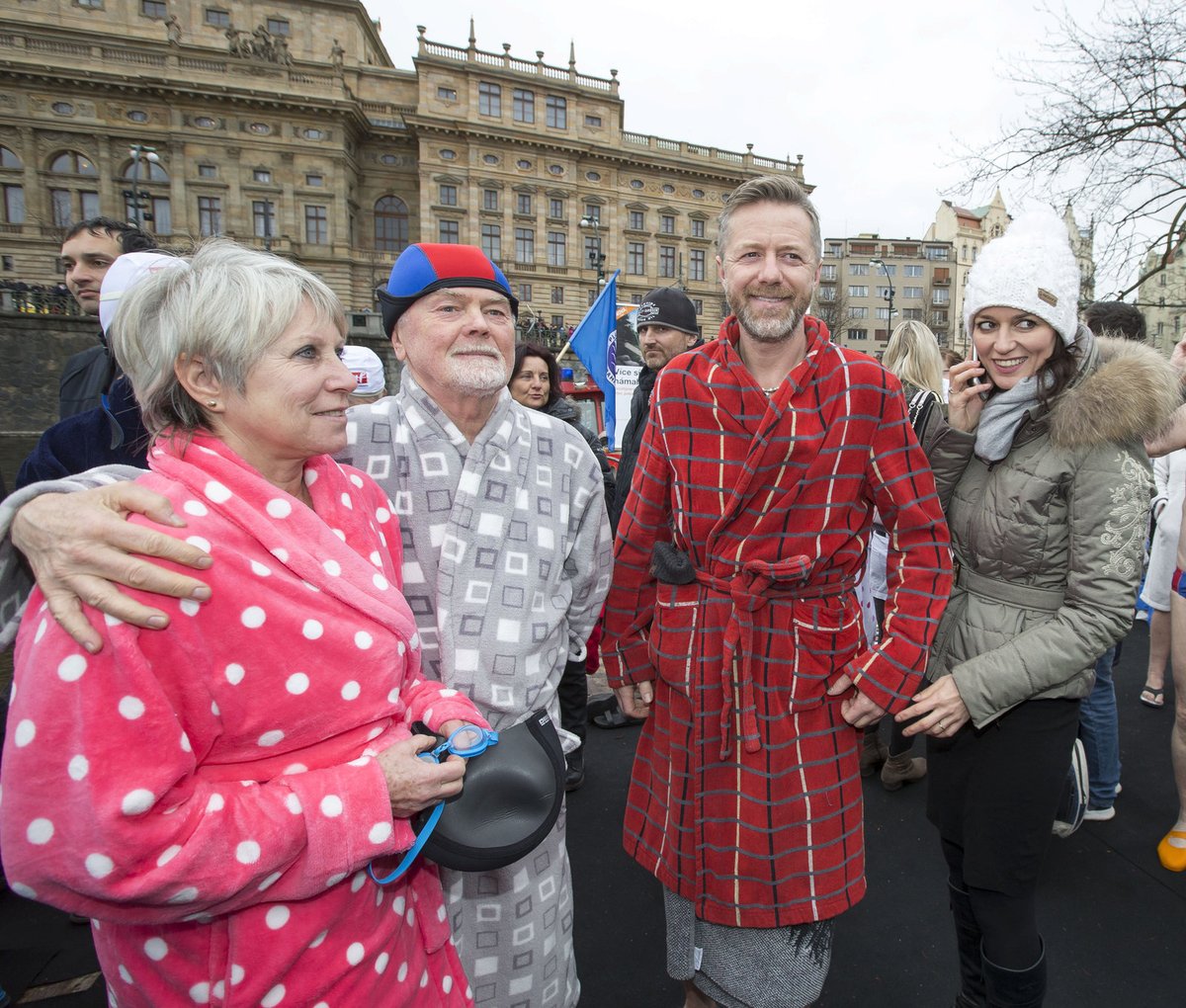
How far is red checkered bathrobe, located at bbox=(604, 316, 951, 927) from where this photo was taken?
1.69 meters

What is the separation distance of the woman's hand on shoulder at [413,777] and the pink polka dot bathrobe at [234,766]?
0.04 meters

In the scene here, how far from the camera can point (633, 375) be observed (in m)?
5.90

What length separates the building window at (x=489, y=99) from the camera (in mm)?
41812

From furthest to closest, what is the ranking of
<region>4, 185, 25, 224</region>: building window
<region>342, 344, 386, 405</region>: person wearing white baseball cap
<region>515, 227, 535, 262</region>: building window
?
<region>515, 227, 535, 262</region>: building window, <region>4, 185, 25, 224</region>: building window, <region>342, 344, 386, 405</region>: person wearing white baseball cap

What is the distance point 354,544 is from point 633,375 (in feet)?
15.8

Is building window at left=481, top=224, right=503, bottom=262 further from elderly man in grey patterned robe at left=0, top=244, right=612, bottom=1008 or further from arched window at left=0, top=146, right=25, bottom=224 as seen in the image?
elderly man in grey patterned robe at left=0, top=244, right=612, bottom=1008

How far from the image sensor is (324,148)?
124 ft

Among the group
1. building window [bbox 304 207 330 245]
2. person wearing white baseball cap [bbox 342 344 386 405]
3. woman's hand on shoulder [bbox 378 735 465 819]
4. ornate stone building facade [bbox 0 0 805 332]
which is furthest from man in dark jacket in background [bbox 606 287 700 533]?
building window [bbox 304 207 330 245]

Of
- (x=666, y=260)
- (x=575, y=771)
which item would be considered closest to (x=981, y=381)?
(x=575, y=771)

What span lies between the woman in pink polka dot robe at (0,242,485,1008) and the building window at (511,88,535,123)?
49.0 meters

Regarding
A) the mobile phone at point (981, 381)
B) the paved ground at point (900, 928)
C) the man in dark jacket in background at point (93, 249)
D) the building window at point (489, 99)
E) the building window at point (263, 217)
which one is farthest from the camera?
the building window at point (489, 99)

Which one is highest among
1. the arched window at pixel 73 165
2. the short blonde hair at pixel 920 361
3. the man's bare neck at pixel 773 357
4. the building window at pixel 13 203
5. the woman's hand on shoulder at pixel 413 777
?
the arched window at pixel 73 165

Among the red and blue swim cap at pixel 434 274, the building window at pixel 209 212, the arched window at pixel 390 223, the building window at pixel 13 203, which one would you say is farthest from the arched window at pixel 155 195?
the red and blue swim cap at pixel 434 274

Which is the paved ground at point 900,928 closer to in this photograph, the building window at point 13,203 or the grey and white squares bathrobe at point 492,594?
the grey and white squares bathrobe at point 492,594
